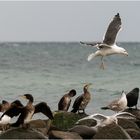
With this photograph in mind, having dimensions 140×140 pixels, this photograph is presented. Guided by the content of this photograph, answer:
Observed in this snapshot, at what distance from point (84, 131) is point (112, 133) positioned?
1027mm

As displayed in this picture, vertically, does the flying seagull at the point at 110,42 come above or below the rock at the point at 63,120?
above

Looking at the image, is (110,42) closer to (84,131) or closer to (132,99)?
(132,99)

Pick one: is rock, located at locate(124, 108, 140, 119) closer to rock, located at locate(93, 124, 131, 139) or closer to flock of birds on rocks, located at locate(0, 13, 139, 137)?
flock of birds on rocks, located at locate(0, 13, 139, 137)

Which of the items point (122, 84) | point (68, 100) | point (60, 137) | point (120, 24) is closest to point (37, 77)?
point (122, 84)

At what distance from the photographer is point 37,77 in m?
36.9

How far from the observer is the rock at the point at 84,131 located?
43.0ft

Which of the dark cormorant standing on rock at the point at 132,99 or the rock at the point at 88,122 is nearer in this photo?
the rock at the point at 88,122

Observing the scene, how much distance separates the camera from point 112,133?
485 inches

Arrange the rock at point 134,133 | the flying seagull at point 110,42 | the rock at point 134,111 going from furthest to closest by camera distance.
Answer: the rock at point 134,111, the flying seagull at point 110,42, the rock at point 134,133

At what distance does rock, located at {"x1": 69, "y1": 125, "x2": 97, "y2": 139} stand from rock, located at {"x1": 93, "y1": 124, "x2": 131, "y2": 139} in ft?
2.21

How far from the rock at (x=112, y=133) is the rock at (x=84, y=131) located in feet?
2.21

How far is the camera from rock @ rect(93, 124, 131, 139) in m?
12.3

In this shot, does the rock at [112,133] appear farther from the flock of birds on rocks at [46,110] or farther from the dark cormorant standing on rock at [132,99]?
the dark cormorant standing on rock at [132,99]

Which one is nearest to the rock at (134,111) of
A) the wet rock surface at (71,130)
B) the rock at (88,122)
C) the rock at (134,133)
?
the wet rock surface at (71,130)
